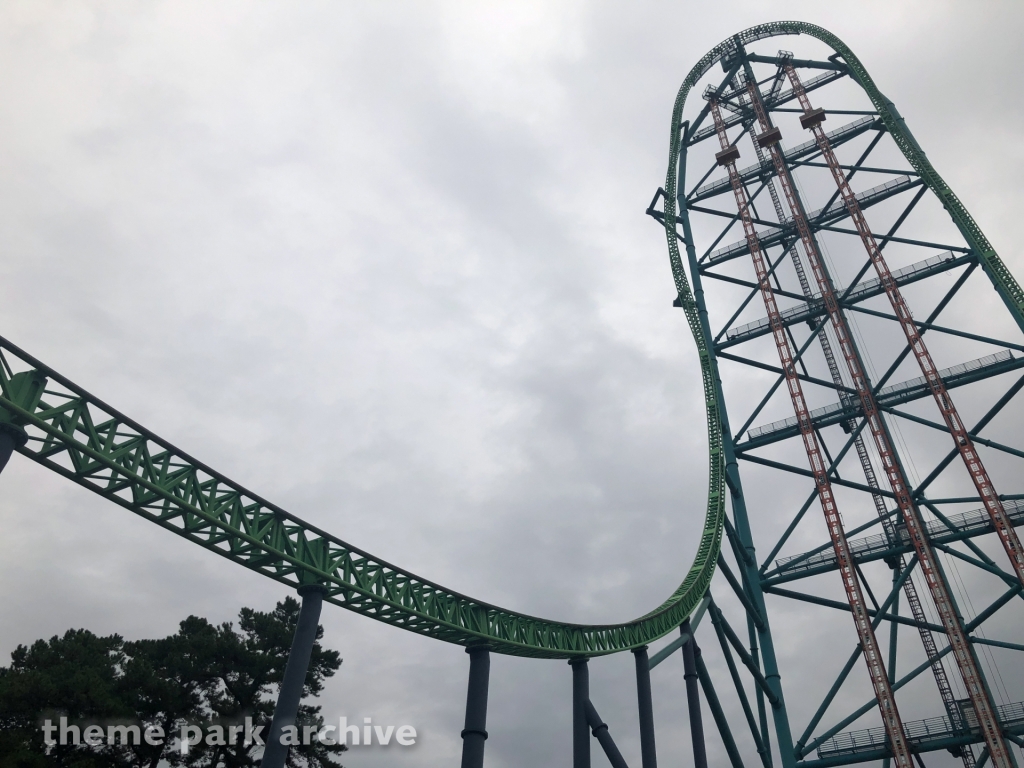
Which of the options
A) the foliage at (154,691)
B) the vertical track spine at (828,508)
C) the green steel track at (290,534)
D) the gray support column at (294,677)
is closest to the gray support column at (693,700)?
the green steel track at (290,534)

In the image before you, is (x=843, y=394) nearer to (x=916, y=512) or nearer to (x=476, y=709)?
(x=916, y=512)

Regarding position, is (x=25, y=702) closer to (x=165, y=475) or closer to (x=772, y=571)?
(x=165, y=475)

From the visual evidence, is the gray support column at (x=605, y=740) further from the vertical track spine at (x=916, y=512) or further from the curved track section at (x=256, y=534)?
the vertical track spine at (x=916, y=512)

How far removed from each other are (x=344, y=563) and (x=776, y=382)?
18.0 m

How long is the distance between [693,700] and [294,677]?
11.4 metres

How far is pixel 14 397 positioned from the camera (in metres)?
11.0

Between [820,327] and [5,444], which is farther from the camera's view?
[820,327]

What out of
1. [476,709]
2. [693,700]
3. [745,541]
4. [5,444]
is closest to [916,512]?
[745,541]

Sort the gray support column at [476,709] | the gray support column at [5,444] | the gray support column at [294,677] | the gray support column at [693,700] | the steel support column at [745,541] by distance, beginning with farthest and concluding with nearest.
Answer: the steel support column at [745,541], the gray support column at [693,700], the gray support column at [476,709], the gray support column at [294,677], the gray support column at [5,444]

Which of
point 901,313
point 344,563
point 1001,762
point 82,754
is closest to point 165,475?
point 344,563

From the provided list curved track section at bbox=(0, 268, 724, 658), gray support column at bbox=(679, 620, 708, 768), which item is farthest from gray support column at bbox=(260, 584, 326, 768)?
gray support column at bbox=(679, 620, 708, 768)

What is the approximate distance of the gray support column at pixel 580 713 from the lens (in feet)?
56.4

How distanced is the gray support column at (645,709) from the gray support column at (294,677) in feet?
29.0

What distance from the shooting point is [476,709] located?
613 inches
